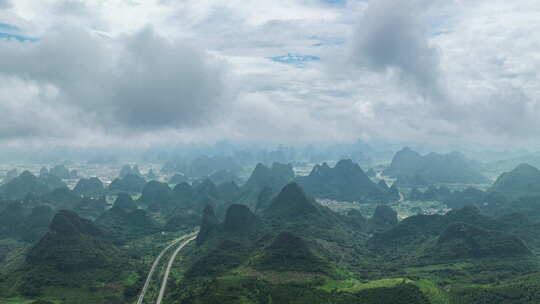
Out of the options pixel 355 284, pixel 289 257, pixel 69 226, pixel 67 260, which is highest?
pixel 69 226

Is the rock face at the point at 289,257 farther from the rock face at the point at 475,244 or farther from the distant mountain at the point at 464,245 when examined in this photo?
the rock face at the point at 475,244

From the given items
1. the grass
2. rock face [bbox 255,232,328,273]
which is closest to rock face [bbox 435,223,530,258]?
the grass

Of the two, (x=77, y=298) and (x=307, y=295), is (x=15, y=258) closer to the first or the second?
(x=77, y=298)

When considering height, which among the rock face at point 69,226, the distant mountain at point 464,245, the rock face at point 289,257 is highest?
the rock face at point 69,226

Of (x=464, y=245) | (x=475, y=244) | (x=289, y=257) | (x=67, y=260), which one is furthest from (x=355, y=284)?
(x=67, y=260)

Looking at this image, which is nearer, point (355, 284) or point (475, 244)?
point (355, 284)

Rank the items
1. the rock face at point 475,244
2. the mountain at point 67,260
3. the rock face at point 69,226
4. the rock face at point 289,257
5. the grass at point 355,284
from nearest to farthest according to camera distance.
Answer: the grass at point 355,284 → the mountain at point 67,260 → the rock face at point 289,257 → the rock face at point 475,244 → the rock face at point 69,226

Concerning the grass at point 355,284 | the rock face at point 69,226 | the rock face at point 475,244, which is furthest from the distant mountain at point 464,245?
the rock face at point 69,226

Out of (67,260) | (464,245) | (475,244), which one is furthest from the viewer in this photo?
(464,245)

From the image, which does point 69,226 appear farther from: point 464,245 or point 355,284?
point 464,245
